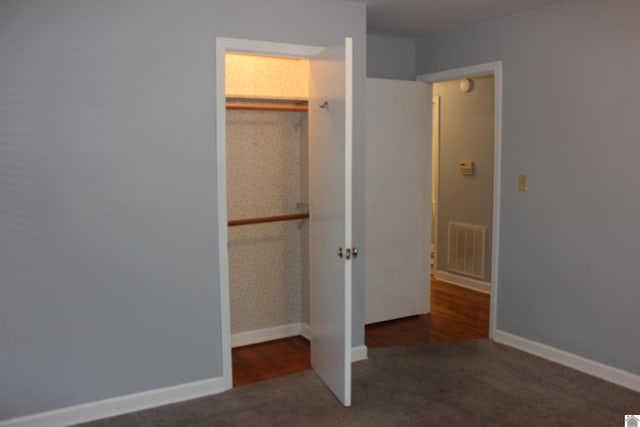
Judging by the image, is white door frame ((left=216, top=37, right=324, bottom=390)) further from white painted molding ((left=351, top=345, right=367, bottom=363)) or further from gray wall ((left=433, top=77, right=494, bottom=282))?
gray wall ((left=433, top=77, right=494, bottom=282))

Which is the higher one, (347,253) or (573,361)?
(347,253)

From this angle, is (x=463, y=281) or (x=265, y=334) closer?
(x=265, y=334)

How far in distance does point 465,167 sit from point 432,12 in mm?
2106

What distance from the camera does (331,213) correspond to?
122 inches

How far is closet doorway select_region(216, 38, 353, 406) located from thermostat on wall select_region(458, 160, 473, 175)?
81.4 inches

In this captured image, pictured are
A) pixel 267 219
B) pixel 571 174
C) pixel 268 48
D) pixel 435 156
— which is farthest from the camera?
pixel 435 156

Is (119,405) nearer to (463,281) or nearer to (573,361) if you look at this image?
(573,361)

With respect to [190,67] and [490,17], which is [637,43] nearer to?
[490,17]

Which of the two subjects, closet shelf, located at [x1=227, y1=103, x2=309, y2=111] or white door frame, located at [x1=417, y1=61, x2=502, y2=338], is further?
white door frame, located at [x1=417, y1=61, x2=502, y2=338]

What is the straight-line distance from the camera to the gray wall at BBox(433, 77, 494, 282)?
5230 millimetres

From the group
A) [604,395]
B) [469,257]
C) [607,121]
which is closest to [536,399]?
[604,395]

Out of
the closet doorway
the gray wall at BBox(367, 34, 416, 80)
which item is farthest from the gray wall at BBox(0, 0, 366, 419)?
the gray wall at BBox(367, 34, 416, 80)

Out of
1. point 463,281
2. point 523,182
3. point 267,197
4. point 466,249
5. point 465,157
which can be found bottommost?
point 463,281

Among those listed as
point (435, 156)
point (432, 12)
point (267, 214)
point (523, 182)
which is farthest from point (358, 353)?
point (435, 156)
